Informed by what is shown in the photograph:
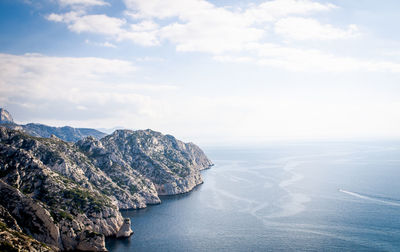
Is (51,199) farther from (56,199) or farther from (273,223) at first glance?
(273,223)

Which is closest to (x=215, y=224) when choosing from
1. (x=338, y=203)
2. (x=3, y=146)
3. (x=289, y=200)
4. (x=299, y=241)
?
(x=299, y=241)

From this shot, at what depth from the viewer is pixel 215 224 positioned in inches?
5571

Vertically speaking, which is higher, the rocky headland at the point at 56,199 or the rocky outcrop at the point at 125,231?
the rocky headland at the point at 56,199

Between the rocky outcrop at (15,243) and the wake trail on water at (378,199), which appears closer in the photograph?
the rocky outcrop at (15,243)

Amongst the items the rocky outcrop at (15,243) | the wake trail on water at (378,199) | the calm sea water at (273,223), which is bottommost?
the calm sea water at (273,223)

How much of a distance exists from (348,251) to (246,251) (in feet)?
126

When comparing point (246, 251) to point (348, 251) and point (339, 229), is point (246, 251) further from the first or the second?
point (339, 229)

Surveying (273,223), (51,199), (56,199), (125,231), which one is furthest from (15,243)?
(273,223)

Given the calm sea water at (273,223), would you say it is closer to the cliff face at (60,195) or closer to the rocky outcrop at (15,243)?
the cliff face at (60,195)

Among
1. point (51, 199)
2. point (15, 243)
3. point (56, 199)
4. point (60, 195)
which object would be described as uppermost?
point (60, 195)

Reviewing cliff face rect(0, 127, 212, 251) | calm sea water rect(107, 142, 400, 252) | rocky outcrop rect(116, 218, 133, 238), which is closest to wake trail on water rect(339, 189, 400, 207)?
calm sea water rect(107, 142, 400, 252)

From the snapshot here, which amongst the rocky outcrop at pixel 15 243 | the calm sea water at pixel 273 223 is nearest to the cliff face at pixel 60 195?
the rocky outcrop at pixel 15 243

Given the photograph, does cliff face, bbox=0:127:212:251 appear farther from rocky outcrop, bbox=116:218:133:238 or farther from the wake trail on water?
the wake trail on water

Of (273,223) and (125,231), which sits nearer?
(125,231)
